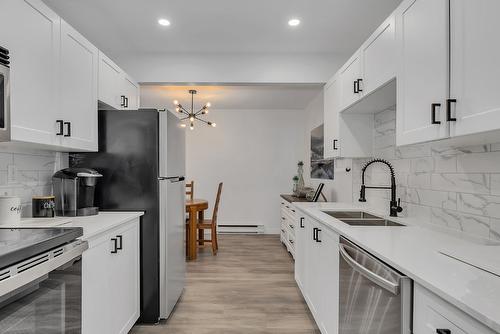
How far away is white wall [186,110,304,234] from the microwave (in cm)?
495

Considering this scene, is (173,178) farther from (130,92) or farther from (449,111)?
(449,111)

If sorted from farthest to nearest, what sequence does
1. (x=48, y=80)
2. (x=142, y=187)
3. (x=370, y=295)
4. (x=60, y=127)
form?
(x=142, y=187) → (x=60, y=127) → (x=48, y=80) → (x=370, y=295)

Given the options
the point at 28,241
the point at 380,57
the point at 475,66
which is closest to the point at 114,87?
the point at 28,241

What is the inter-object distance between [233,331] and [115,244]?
1.16 metres

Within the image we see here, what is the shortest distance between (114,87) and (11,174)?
114cm

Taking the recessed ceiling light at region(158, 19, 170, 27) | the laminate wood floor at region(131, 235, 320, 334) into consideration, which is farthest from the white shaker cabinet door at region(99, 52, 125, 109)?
the laminate wood floor at region(131, 235, 320, 334)

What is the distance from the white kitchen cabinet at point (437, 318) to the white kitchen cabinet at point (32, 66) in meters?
1.83

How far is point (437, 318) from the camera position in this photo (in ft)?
3.09

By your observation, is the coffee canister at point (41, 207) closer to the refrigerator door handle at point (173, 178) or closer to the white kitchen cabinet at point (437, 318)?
the refrigerator door handle at point (173, 178)

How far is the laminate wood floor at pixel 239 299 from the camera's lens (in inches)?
99.8

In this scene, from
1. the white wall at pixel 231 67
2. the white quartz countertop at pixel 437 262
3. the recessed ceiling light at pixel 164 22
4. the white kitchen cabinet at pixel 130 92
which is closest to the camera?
the white quartz countertop at pixel 437 262

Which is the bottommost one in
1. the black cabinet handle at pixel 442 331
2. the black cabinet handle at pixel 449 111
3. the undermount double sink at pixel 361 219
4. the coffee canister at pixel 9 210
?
the black cabinet handle at pixel 442 331

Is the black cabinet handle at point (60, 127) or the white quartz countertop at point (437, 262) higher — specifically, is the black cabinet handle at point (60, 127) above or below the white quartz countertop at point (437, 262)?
above

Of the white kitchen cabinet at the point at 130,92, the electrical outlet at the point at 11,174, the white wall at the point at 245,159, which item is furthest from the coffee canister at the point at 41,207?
the white wall at the point at 245,159
